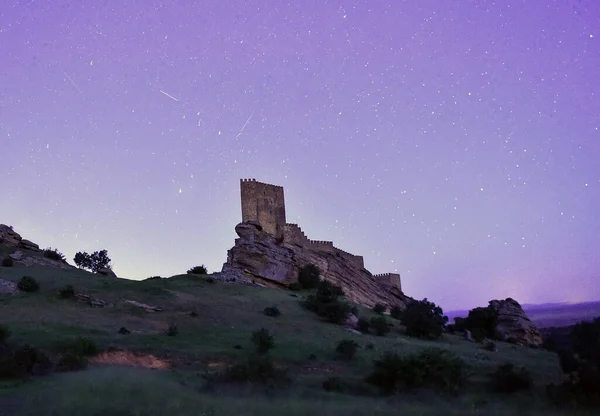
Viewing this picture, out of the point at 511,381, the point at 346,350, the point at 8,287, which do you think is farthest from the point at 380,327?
the point at 8,287

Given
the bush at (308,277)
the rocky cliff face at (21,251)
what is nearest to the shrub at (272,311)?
the bush at (308,277)

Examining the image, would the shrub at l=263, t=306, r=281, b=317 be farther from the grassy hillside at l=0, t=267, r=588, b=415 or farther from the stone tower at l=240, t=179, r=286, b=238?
the stone tower at l=240, t=179, r=286, b=238

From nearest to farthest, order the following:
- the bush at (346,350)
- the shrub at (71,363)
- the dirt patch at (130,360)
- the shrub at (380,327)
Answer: the shrub at (71,363), the dirt patch at (130,360), the bush at (346,350), the shrub at (380,327)

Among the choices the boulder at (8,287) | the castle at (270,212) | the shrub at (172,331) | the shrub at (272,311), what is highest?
the castle at (270,212)

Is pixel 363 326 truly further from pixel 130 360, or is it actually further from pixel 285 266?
pixel 130 360

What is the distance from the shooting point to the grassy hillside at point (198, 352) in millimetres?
15641

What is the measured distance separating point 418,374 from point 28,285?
27477 mm

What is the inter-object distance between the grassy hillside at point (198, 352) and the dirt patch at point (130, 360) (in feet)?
0.93

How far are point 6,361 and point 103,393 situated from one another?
235 inches

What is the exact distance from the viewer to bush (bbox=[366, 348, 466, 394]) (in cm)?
2041

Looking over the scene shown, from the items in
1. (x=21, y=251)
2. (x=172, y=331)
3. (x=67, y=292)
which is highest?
(x=21, y=251)

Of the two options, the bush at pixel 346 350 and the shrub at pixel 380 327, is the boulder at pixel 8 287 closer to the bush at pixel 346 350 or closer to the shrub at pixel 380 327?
the bush at pixel 346 350

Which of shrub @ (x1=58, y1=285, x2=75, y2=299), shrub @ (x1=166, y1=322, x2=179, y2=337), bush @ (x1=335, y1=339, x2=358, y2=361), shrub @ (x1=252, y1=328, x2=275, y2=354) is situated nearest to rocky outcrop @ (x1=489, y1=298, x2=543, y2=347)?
bush @ (x1=335, y1=339, x2=358, y2=361)

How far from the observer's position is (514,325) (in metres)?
49.5
